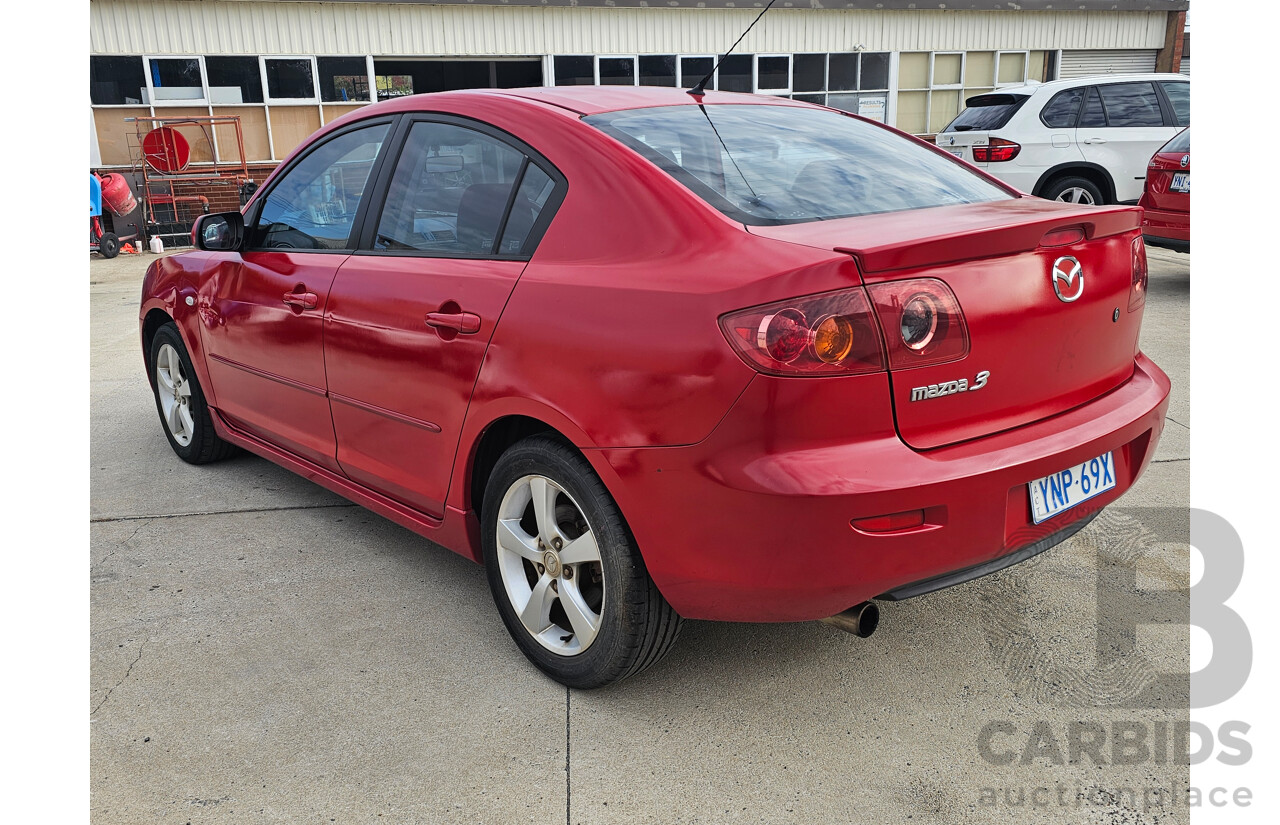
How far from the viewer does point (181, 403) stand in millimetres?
4641

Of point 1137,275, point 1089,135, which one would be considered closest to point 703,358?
point 1137,275

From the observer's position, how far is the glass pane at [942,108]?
69.8ft

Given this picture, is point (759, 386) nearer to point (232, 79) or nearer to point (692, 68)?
point (232, 79)

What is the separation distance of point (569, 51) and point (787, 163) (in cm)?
1780

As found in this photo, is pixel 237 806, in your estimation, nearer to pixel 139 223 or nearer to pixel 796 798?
pixel 796 798

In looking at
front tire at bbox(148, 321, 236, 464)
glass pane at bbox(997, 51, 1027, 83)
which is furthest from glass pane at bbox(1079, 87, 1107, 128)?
glass pane at bbox(997, 51, 1027, 83)

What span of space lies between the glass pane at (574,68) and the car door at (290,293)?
16.4m

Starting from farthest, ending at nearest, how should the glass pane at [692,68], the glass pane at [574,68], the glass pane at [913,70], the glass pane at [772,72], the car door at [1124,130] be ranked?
the glass pane at [913,70], the glass pane at [772,72], the glass pane at [692,68], the glass pane at [574,68], the car door at [1124,130]

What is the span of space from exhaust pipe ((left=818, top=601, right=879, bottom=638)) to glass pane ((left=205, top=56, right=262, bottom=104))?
1827 cm

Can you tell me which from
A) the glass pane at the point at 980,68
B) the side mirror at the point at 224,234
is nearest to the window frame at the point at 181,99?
the glass pane at the point at 980,68

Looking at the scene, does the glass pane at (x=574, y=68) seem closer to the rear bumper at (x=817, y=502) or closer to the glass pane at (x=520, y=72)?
the glass pane at (x=520, y=72)

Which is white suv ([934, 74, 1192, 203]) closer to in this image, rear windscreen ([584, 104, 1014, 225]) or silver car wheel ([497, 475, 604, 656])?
rear windscreen ([584, 104, 1014, 225])

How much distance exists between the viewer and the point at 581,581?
2596mm

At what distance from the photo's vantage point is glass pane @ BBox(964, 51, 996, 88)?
21.4m
